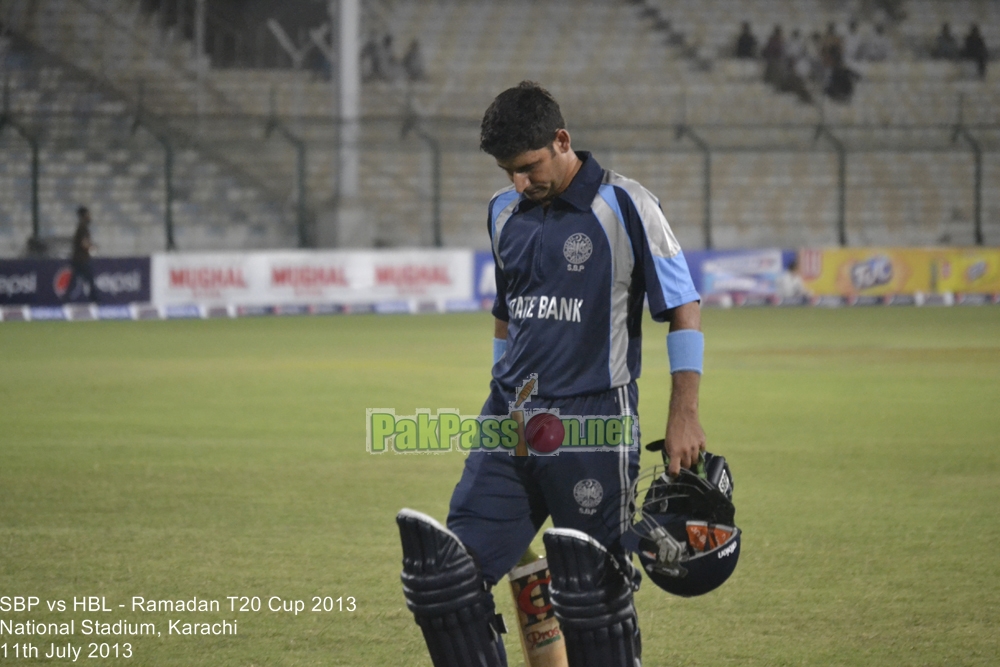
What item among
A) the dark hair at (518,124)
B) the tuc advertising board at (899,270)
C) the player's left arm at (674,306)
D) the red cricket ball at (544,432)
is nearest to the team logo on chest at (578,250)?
the player's left arm at (674,306)

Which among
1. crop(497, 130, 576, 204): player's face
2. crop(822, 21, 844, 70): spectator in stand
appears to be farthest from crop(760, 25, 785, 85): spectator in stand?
crop(497, 130, 576, 204): player's face

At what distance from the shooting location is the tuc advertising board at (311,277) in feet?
77.6

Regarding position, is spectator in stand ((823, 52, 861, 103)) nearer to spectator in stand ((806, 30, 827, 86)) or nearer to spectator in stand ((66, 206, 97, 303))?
spectator in stand ((806, 30, 827, 86))

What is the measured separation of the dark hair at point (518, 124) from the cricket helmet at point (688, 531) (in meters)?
0.96

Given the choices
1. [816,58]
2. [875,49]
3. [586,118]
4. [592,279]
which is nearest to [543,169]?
[592,279]

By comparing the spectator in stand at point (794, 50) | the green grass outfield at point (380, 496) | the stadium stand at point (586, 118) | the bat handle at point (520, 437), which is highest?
the spectator in stand at point (794, 50)

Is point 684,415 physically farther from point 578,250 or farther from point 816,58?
point 816,58

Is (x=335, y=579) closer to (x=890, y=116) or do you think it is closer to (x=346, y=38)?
(x=346, y=38)

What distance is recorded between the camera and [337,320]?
76.5 ft

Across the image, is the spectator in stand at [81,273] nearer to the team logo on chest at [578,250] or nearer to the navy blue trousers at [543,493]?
the navy blue trousers at [543,493]

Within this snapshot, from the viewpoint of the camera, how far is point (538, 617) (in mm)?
4762

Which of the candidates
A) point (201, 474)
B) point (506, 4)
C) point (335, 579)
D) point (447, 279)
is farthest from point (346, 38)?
point (335, 579)

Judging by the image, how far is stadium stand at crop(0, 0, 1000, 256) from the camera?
28250 millimetres

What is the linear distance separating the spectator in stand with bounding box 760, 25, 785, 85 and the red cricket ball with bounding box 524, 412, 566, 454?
30593 mm
